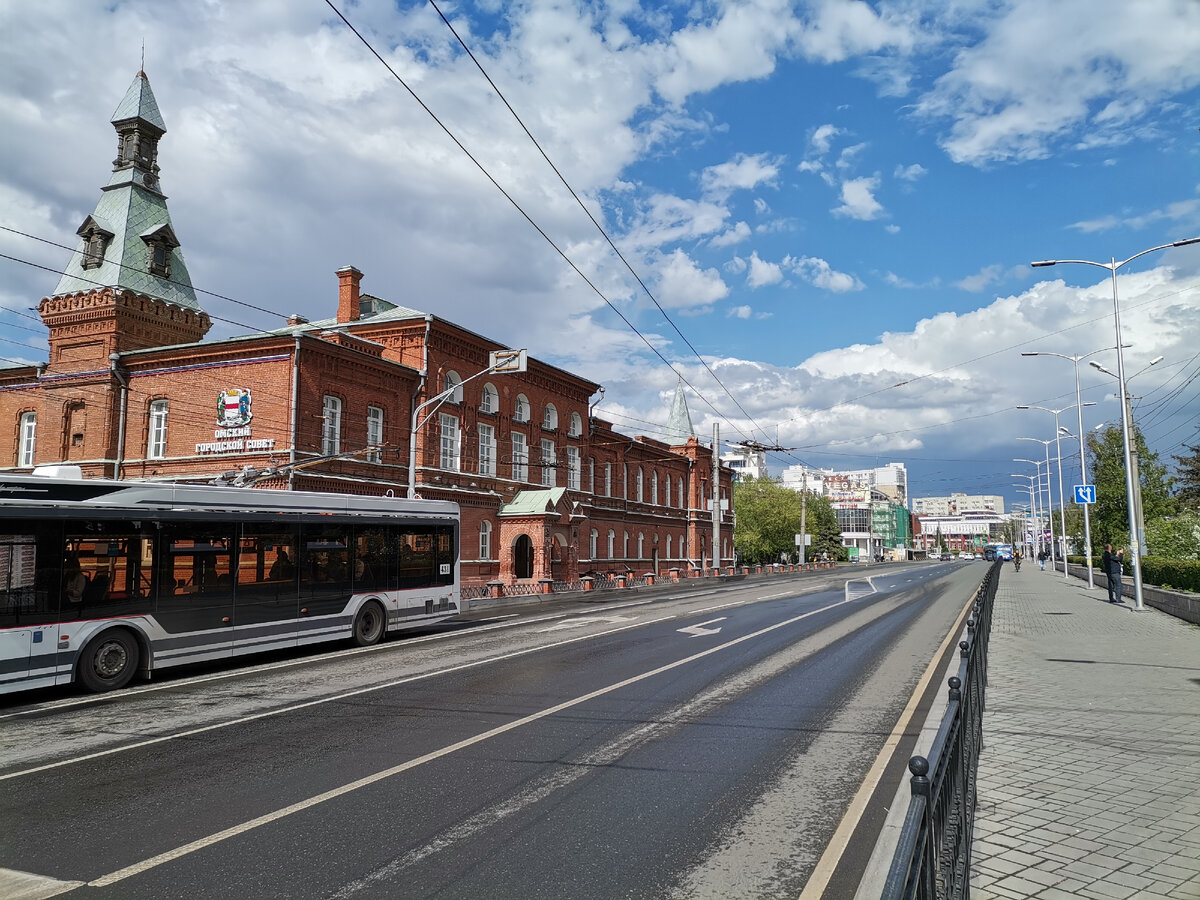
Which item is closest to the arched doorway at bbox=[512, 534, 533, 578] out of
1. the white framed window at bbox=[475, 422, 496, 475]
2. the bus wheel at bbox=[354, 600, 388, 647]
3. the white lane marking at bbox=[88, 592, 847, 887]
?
the white framed window at bbox=[475, 422, 496, 475]

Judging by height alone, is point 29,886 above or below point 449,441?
below

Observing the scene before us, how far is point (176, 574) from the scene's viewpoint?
12.2m

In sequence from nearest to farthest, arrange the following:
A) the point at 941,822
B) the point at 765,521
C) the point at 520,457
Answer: the point at 941,822 < the point at 520,457 < the point at 765,521

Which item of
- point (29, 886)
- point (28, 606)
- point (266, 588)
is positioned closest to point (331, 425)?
point (266, 588)

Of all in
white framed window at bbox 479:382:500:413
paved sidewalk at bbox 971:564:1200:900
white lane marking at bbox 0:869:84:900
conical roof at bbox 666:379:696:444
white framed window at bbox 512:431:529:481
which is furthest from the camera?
conical roof at bbox 666:379:696:444

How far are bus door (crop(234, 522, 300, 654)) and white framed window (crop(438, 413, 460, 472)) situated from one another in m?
22.4

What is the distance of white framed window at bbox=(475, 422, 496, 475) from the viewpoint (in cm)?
3966

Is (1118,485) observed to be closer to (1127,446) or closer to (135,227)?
(1127,446)

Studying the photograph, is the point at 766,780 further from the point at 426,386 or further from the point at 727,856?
the point at 426,386

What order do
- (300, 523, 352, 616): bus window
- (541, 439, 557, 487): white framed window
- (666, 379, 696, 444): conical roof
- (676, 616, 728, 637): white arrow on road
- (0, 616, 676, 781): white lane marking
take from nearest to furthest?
(0, 616, 676, 781): white lane marking < (300, 523, 352, 616): bus window < (676, 616, 728, 637): white arrow on road < (541, 439, 557, 487): white framed window < (666, 379, 696, 444): conical roof

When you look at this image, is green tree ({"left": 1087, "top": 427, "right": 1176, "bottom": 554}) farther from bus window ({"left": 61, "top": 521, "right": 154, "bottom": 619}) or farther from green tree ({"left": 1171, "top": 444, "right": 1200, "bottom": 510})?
bus window ({"left": 61, "top": 521, "right": 154, "bottom": 619})

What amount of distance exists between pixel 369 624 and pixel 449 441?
21.6 metres

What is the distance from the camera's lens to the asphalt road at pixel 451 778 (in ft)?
15.7

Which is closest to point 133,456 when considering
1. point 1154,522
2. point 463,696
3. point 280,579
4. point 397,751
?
point 280,579
